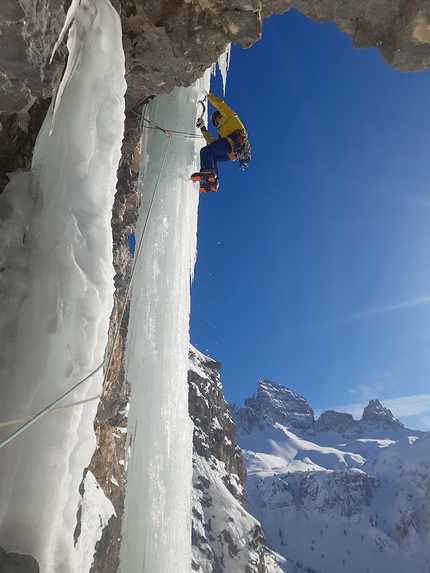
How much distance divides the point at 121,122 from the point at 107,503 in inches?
268

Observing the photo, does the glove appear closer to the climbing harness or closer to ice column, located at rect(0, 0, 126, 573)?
the climbing harness

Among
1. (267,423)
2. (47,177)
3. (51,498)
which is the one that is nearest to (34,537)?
(51,498)

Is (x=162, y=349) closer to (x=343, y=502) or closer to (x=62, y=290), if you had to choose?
(x=62, y=290)

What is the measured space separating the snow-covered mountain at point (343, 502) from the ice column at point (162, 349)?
85758 millimetres

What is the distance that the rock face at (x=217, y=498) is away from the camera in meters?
20.8

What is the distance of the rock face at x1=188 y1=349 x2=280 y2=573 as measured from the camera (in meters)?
20.8

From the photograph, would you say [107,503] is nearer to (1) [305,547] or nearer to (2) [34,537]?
(2) [34,537]

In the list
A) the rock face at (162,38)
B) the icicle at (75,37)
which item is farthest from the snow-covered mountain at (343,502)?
the icicle at (75,37)

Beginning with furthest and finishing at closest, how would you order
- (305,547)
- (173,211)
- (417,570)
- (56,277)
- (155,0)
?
1. (305,547)
2. (417,570)
3. (173,211)
4. (155,0)
5. (56,277)

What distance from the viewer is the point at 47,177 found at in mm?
2371

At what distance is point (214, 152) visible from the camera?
5.33 metres

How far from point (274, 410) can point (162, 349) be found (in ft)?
530

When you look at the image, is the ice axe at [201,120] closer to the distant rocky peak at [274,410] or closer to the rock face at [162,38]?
the rock face at [162,38]

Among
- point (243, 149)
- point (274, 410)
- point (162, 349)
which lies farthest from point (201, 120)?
point (274, 410)
